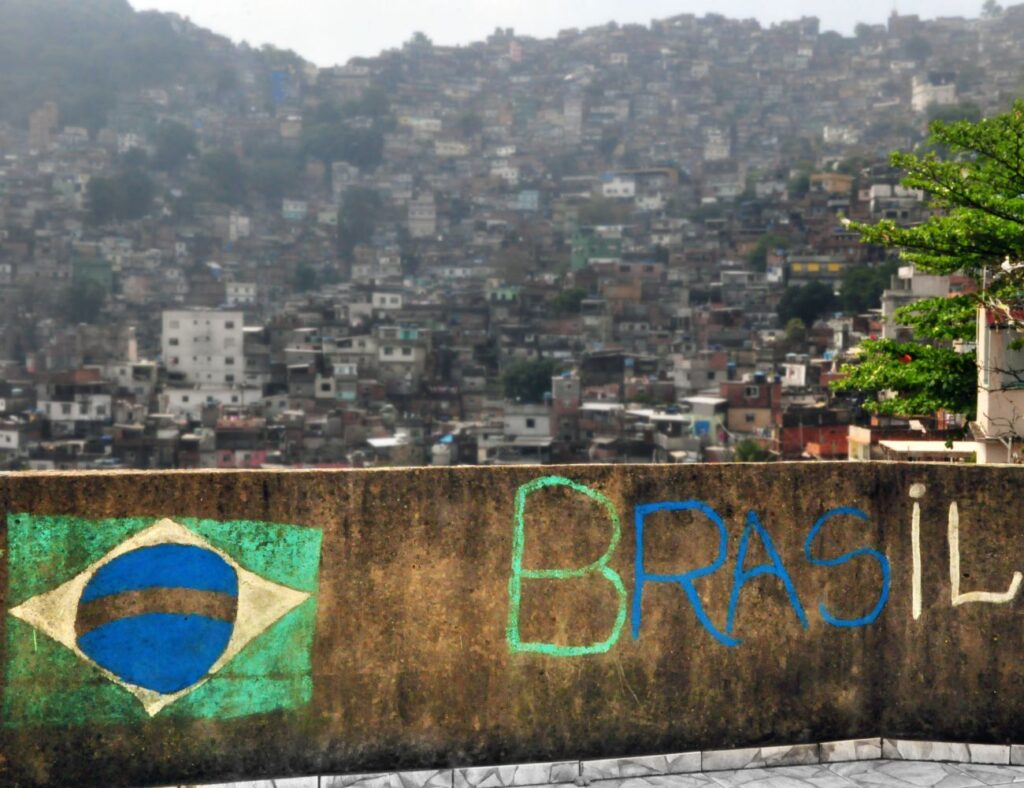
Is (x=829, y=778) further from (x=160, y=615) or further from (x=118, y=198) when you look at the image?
(x=118, y=198)

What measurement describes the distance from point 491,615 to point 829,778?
3.67 ft

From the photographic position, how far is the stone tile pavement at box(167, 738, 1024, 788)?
13.2ft

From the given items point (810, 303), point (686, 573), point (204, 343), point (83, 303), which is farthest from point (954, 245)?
point (83, 303)

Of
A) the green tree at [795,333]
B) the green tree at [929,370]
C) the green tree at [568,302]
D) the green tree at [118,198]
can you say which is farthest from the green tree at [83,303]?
the green tree at [929,370]

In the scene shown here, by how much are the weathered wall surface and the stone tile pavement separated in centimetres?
6

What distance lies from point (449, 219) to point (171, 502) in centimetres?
12281

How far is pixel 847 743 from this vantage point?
4.25 m

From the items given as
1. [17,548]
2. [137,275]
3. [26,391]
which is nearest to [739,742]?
[17,548]

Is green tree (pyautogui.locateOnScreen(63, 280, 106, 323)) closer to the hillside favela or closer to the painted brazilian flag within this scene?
the hillside favela

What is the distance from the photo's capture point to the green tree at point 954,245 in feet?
26.4

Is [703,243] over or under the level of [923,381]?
over

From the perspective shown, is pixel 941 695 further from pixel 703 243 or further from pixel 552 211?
pixel 552 211

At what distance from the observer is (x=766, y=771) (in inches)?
164

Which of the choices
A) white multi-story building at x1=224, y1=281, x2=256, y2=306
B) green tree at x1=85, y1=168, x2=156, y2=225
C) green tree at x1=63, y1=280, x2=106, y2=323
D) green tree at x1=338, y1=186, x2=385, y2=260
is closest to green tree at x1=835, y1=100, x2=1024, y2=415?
green tree at x1=63, y1=280, x2=106, y2=323
